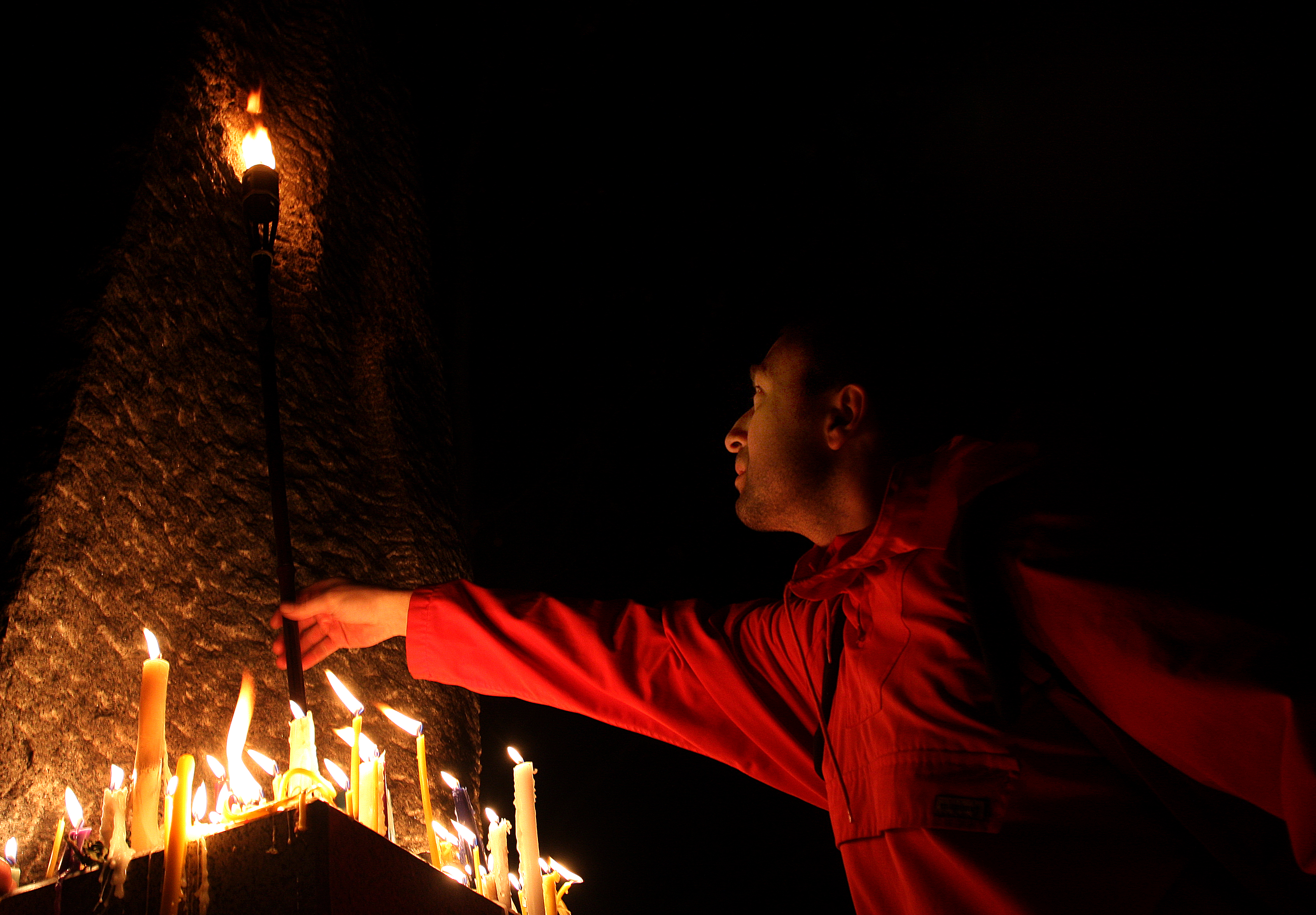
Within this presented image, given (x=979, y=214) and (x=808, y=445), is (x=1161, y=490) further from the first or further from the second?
(x=979, y=214)

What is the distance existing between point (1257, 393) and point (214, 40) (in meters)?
5.19

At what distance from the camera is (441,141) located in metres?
7.48

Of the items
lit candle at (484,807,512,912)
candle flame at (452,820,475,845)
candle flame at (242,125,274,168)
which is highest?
candle flame at (242,125,274,168)

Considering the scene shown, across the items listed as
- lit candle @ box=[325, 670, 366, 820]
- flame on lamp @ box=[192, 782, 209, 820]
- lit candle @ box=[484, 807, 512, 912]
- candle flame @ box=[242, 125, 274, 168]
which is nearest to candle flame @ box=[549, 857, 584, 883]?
lit candle @ box=[484, 807, 512, 912]

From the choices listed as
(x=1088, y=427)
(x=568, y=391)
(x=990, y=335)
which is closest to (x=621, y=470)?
(x=568, y=391)

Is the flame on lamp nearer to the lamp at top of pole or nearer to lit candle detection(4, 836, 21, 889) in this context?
lit candle detection(4, 836, 21, 889)

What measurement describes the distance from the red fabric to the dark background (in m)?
0.45

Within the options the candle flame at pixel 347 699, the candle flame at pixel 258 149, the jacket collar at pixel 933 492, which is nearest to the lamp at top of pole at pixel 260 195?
the candle flame at pixel 258 149

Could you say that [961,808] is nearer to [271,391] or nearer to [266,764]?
[266,764]

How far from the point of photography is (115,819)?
1.46m

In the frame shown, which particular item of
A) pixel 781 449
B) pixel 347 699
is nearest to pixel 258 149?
pixel 347 699

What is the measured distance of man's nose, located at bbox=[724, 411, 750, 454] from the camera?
2.93m

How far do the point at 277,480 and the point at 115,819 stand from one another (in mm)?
861

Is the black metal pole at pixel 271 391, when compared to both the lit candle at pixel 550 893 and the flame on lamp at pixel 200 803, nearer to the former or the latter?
the flame on lamp at pixel 200 803
